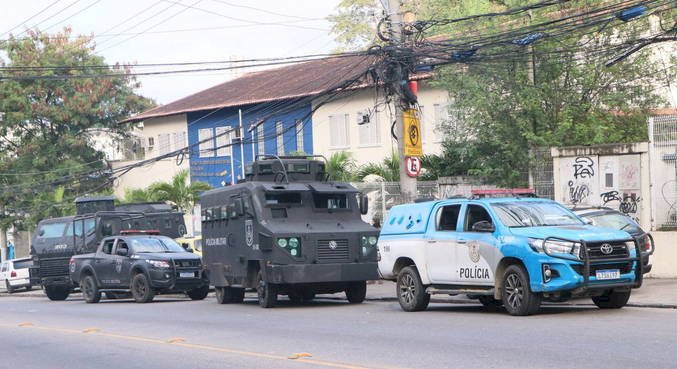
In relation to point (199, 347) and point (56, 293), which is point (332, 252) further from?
point (56, 293)

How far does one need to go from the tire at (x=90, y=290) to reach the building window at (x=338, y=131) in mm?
19857

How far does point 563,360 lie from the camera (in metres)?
11.0

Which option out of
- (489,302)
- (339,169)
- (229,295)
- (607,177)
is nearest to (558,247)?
(489,302)

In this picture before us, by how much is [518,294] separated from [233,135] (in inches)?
1410

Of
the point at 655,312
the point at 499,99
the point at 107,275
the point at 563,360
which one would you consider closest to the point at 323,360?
the point at 563,360

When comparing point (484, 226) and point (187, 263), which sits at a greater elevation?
point (484, 226)

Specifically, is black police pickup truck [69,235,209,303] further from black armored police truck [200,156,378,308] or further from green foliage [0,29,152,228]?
green foliage [0,29,152,228]

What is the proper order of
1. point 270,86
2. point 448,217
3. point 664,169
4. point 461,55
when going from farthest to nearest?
point 270,86, point 461,55, point 664,169, point 448,217

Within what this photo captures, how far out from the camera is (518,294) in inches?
624

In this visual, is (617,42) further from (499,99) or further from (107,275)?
(107,275)

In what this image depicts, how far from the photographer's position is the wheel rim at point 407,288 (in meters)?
18.4

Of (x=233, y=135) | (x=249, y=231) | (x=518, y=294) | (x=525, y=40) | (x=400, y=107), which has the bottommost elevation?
(x=518, y=294)

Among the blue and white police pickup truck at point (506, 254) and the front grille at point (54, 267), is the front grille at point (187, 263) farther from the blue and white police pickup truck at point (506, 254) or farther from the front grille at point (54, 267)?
the blue and white police pickup truck at point (506, 254)

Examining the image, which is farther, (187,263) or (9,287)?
(9,287)
